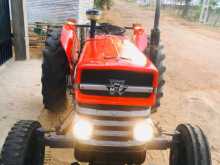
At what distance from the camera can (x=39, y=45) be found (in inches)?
402

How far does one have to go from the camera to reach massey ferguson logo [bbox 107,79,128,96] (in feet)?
9.82

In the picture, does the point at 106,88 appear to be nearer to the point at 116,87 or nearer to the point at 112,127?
the point at 116,87

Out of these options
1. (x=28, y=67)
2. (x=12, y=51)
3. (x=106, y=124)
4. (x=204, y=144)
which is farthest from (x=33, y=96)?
(x=204, y=144)

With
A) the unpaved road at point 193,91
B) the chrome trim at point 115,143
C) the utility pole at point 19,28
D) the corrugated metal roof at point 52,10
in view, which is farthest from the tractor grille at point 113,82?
the corrugated metal roof at point 52,10

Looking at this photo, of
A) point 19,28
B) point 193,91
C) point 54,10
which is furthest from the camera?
point 54,10

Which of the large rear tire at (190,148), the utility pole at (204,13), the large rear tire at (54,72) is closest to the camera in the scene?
the large rear tire at (190,148)

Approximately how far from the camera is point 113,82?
9.82ft

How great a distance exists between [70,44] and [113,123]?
5.06ft

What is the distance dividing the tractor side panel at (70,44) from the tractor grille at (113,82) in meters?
1.30

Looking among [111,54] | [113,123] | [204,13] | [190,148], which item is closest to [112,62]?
[111,54]

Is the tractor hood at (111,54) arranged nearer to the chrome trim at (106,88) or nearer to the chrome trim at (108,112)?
the chrome trim at (106,88)

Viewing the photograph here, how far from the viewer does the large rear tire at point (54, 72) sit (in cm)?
471

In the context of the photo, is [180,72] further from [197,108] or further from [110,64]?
[110,64]

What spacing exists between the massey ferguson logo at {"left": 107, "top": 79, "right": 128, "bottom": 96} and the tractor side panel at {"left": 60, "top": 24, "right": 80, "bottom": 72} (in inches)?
53.7
